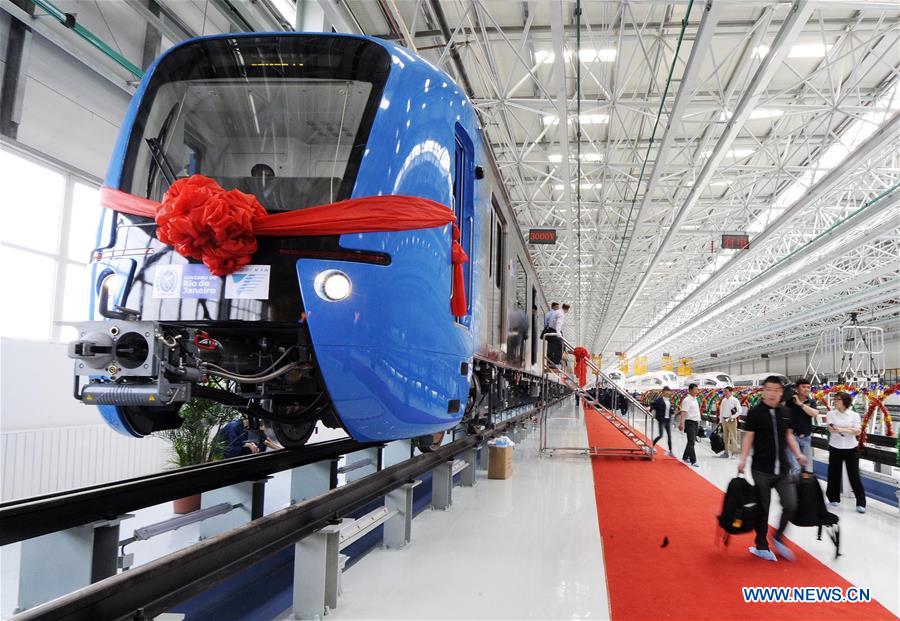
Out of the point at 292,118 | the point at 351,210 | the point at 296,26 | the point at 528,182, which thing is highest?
the point at 528,182

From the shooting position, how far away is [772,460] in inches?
186

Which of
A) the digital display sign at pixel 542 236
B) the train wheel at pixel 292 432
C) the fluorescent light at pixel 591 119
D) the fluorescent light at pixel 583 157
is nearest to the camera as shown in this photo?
the train wheel at pixel 292 432

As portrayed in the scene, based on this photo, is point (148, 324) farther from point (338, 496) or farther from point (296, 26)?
point (296, 26)

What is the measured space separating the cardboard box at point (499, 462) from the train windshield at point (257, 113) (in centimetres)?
526

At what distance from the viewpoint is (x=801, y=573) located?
430cm

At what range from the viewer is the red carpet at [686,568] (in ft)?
11.6

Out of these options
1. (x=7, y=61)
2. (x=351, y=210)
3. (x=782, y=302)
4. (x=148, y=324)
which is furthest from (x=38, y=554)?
(x=782, y=302)

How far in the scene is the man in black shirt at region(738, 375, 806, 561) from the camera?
4656mm

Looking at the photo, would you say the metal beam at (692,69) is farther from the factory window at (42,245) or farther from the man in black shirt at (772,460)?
the factory window at (42,245)

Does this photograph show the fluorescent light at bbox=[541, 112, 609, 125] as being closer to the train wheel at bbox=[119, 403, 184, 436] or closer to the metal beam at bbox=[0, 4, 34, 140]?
the metal beam at bbox=[0, 4, 34, 140]

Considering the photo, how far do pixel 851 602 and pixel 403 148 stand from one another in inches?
158

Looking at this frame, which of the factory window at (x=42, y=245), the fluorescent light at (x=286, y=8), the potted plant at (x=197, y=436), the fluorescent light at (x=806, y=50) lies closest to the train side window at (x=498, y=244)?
the potted plant at (x=197, y=436)

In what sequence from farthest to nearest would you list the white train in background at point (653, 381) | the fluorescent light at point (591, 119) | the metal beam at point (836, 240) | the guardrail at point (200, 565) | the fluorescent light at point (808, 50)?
1. the white train in background at point (653, 381)
2. the fluorescent light at point (591, 119)
3. the metal beam at point (836, 240)
4. the fluorescent light at point (808, 50)
5. the guardrail at point (200, 565)

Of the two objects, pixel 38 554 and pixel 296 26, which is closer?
pixel 38 554
